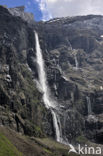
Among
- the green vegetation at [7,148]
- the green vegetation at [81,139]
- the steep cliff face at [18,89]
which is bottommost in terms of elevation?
the green vegetation at [81,139]

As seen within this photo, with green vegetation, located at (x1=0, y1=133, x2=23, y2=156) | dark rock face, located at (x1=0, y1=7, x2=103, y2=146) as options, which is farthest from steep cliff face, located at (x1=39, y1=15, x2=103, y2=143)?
green vegetation, located at (x1=0, y1=133, x2=23, y2=156)

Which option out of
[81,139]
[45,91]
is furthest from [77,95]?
[81,139]

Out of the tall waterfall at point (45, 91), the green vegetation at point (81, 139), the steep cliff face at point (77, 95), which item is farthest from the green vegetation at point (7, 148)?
the green vegetation at point (81, 139)

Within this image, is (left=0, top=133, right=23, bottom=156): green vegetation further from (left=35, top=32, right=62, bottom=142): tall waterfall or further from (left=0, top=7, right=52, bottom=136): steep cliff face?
(left=35, top=32, right=62, bottom=142): tall waterfall

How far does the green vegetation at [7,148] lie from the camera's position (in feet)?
246

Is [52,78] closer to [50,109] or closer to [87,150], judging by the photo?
[50,109]

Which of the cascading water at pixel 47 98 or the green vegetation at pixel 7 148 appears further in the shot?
the cascading water at pixel 47 98

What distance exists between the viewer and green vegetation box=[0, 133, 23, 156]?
246 feet

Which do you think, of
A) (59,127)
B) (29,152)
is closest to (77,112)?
(59,127)

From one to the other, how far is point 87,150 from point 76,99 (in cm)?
3501

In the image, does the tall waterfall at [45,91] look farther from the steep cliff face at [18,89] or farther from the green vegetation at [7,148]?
the green vegetation at [7,148]

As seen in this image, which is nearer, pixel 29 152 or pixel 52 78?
pixel 29 152

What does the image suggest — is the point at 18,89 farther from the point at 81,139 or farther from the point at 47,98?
the point at 81,139

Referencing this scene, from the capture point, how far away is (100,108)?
135000 millimetres
